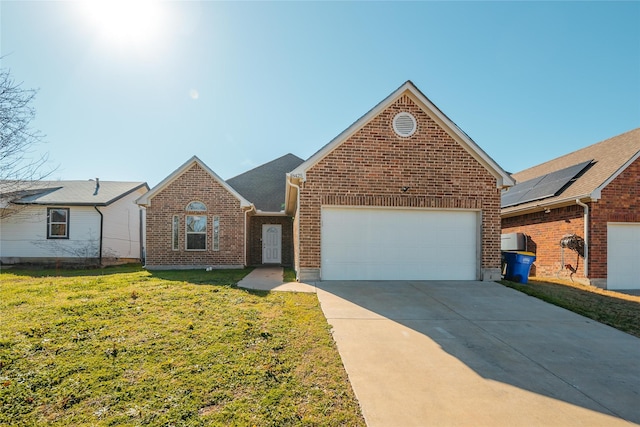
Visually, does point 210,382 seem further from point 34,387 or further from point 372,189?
point 372,189

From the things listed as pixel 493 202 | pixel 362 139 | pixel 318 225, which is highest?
pixel 362 139

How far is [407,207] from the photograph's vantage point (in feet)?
30.6

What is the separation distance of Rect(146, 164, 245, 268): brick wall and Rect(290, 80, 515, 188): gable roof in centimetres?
547

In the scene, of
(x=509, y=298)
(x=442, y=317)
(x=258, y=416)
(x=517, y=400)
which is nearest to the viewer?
(x=258, y=416)

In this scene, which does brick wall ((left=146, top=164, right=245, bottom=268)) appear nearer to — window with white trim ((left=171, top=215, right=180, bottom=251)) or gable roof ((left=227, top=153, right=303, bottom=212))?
window with white trim ((left=171, top=215, right=180, bottom=251))

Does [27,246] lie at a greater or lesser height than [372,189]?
lesser

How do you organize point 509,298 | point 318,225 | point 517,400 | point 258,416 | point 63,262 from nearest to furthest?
1. point 258,416
2. point 517,400
3. point 509,298
4. point 318,225
5. point 63,262

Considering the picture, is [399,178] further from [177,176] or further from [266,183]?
[266,183]

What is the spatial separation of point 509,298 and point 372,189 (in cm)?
429

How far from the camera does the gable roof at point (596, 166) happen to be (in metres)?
10.7

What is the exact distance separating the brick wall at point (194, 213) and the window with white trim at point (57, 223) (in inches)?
210

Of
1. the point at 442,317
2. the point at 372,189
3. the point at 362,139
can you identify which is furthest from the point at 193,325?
the point at 362,139

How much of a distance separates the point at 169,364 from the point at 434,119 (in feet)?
29.0

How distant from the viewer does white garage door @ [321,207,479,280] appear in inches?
365
